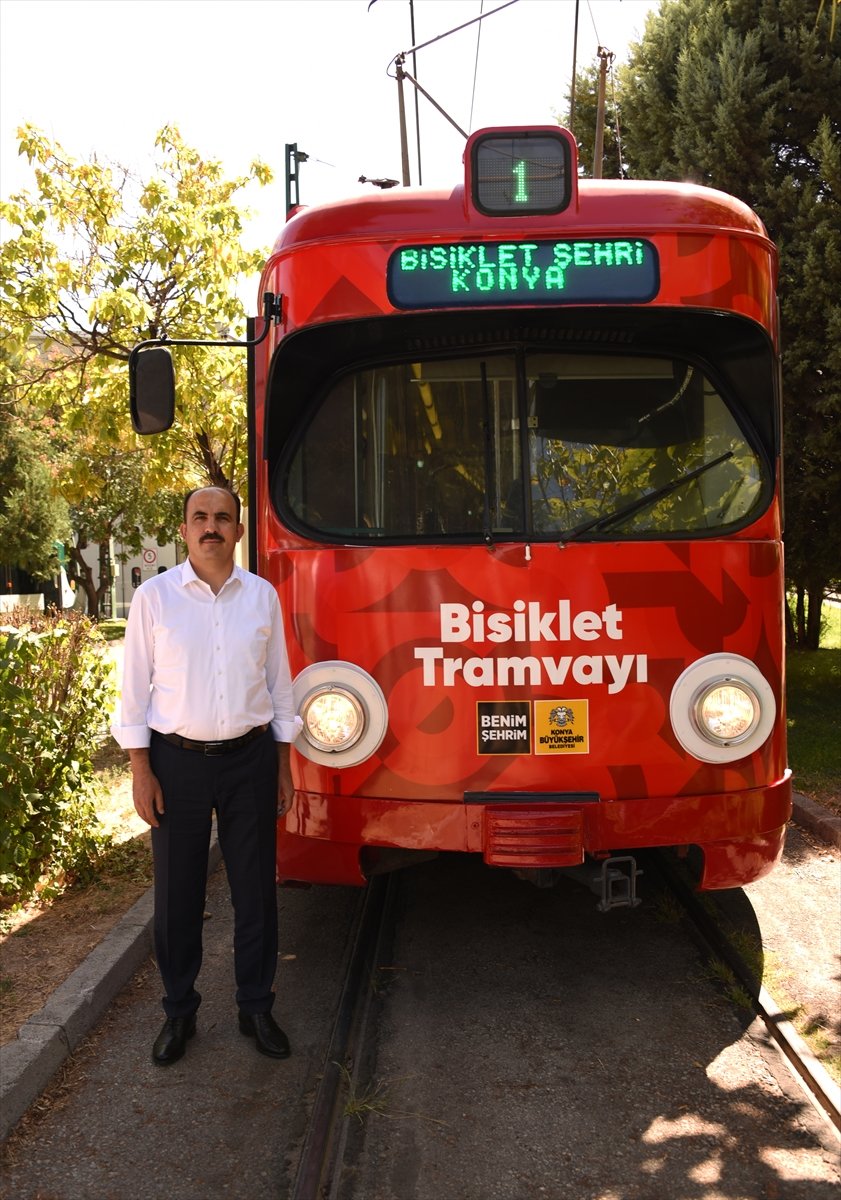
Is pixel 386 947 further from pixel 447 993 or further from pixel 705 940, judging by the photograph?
pixel 705 940

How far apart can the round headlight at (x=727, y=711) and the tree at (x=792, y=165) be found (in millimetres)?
6119

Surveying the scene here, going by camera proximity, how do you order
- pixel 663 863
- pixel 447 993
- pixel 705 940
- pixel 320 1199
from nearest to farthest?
pixel 320 1199 → pixel 447 993 → pixel 705 940 → pixel 663 863

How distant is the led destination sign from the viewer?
438 centimetres

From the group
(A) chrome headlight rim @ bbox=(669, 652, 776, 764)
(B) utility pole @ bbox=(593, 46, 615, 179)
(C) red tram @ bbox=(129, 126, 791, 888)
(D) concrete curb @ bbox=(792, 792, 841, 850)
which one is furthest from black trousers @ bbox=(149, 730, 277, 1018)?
(B) utility pole @ bbox=(593, 46, 615, 179)

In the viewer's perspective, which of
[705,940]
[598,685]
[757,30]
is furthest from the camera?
[757,30]

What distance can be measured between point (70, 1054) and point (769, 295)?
13.1 ft

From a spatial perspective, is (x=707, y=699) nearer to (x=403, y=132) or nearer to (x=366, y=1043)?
(x=366, y=1043)

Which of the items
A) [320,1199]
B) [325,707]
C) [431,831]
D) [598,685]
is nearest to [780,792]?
[598,685]

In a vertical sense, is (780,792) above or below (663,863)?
above

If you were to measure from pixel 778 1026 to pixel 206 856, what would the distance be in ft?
7.30

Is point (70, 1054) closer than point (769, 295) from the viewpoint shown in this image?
Yes

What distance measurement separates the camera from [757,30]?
1032cm

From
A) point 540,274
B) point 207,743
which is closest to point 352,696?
point 207,743

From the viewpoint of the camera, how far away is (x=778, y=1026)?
4188mm
